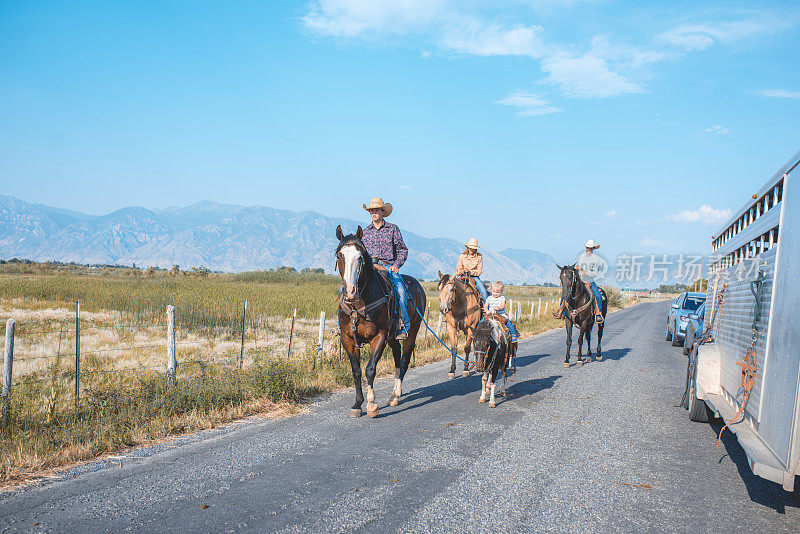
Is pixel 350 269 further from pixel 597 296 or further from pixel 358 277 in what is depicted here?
pixel 597 296

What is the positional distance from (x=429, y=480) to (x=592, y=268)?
10.0m

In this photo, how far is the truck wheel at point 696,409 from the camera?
7117 millimetres

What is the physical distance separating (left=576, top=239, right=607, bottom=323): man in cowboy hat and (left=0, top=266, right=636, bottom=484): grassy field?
432 cm

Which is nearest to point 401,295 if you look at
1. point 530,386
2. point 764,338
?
point 530,386

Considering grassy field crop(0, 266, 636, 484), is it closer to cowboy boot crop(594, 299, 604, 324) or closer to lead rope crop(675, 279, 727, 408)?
cowboy boot crop(594, 299, 604, 324)

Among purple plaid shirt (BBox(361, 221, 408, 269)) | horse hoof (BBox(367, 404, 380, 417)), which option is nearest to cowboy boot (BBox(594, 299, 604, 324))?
purple plaid shirt (BBox(361, 221, 408, 269))

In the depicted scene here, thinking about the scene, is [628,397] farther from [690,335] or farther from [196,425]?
[196,425]

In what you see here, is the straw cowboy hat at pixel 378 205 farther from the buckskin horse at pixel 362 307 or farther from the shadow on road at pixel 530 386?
the shadow on road at pixel 530 386

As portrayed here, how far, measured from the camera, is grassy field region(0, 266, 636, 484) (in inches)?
217

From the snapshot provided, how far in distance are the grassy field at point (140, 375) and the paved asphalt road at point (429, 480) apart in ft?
Result: 1.62

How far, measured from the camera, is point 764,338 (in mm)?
4430

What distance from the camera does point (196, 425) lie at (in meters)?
6.34

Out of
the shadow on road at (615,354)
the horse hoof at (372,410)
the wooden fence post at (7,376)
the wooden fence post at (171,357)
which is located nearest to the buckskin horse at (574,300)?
the shadow on road at (615,354)

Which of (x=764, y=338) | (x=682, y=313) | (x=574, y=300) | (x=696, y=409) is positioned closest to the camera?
(x=764, y=338)
